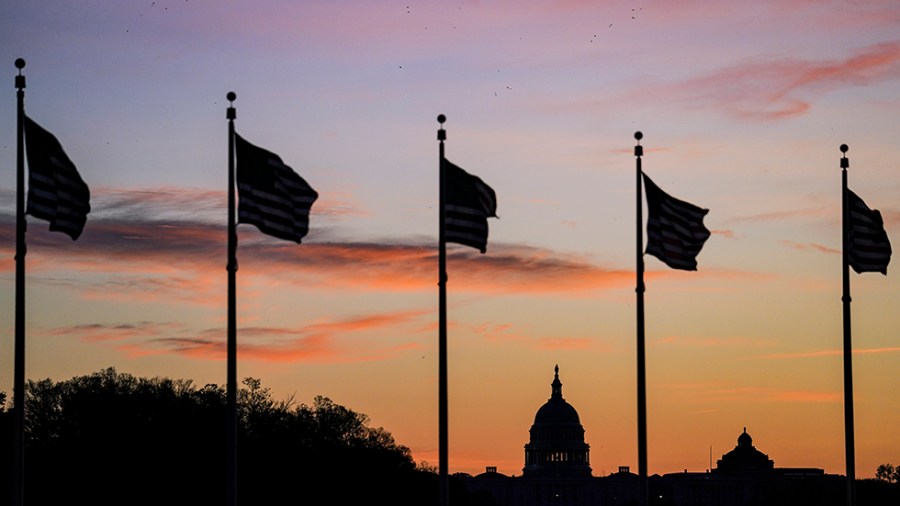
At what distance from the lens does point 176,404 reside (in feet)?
416

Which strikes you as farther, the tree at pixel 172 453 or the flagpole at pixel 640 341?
the tree at pixel 172 453

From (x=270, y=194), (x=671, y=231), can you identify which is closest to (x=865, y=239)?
(x=671, y=231)

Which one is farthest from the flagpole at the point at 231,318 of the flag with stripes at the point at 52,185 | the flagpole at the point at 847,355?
the flagpole at the point at 847,355

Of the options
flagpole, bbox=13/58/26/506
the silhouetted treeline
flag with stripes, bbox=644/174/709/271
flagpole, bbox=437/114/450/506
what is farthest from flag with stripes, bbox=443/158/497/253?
the silhouetted treeline

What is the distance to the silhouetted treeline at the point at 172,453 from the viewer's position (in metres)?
112

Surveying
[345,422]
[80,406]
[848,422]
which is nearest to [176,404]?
[80,406]

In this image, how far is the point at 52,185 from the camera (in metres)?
50.6

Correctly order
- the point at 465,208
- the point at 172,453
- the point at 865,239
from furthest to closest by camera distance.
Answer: the point at 172,453
the point at 865,239
the point at 465,208

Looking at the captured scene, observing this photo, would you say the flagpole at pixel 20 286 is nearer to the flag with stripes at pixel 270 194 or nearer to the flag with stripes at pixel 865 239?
the flag with stripes at pixel 270 194

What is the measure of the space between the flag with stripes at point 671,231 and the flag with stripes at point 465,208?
14.8ft

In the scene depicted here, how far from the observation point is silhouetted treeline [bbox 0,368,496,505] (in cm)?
11250

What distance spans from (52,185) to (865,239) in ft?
71.2

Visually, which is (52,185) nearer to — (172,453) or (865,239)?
(865,239)

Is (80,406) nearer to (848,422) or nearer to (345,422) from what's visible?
(345,422)
